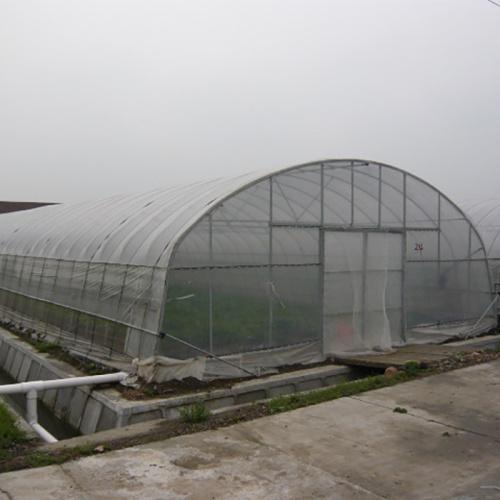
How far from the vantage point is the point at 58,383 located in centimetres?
814

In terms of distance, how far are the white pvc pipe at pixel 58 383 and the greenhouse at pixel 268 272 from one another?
61 cm

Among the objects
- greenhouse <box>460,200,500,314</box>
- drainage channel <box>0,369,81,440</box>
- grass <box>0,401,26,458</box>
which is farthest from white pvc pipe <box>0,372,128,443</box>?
greenhouse <box>460,200,500,314</box>

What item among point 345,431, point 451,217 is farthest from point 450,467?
point 451,217

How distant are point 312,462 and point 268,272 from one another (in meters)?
4.99

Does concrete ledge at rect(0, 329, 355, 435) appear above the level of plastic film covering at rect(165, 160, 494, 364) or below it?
below

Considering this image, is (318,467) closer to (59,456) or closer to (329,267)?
(59,456)

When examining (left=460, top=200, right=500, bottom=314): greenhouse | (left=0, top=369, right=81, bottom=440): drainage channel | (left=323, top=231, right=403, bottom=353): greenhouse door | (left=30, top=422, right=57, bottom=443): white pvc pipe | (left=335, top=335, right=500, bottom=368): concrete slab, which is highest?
(left=460, top=200, right=500, bottom=314): greenhouse

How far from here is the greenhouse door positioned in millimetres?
11414

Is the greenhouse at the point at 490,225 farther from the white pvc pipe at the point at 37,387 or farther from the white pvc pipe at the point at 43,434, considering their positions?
the white pvc pipe at the point at 43,434

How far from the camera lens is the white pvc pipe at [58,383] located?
25.5ft

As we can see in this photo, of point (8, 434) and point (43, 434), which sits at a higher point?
point (8, 434)

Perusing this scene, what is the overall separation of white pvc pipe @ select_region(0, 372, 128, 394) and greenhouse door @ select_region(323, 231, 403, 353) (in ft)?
15.3

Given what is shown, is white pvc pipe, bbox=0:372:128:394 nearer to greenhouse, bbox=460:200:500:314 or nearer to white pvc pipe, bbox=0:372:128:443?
white pvc pipe, bbox=0:372:128:443

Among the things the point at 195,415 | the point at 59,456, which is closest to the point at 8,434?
the point at 59,456
